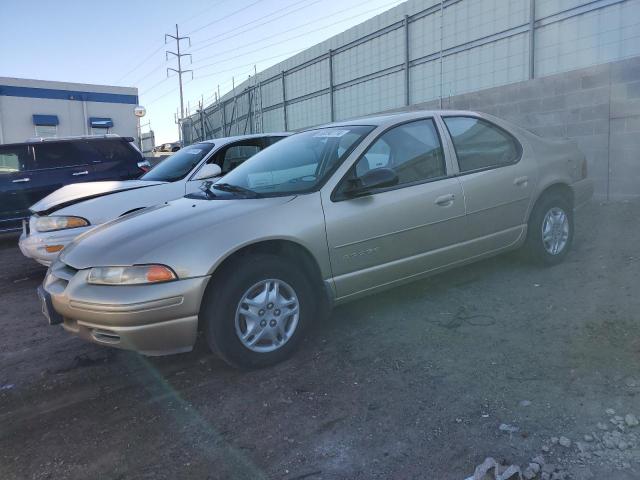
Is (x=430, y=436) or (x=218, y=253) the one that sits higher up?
(x=218, y=253)

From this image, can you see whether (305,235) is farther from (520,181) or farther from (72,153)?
(72,153)

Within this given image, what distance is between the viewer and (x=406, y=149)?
162 inches

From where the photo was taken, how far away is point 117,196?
584 cm

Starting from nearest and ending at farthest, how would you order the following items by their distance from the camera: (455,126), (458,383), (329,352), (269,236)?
(458,383) → (269,236) → (329,352) → (455,126)

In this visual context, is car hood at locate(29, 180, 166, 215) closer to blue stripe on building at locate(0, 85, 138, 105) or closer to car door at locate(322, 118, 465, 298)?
car door at locate(322, 118, 465, 298)

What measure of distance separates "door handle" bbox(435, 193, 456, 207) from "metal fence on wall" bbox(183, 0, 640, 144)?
233 inches

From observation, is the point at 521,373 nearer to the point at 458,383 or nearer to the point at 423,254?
the point at 458,383

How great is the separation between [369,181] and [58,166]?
7319 millimetres

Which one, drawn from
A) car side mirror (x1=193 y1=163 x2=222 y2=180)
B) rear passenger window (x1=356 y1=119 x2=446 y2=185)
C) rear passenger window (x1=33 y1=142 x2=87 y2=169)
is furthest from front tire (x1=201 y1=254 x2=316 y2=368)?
rear passenger window (x1=33 y1=142 x2=87 y2=169)

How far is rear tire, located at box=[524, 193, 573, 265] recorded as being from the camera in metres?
4.81

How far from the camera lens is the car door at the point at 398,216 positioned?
3602 millimetres

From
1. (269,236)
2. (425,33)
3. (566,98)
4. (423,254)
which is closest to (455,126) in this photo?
(423,254)

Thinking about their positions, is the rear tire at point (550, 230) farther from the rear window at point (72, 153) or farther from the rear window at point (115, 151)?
the rear window at point (72, 153)

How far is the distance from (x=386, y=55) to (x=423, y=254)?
10.2 meters
